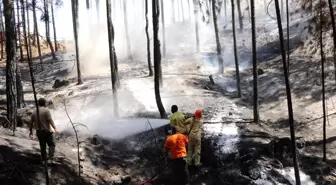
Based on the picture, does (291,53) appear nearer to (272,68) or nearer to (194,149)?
(272,68)

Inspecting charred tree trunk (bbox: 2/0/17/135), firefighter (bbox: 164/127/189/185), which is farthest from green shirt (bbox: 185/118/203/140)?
charred tree trunk (bbox: 2/0/17/135)

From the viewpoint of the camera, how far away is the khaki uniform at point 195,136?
33.5 feet

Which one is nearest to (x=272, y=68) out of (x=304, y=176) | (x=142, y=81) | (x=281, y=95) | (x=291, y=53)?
(x=291, y=53)

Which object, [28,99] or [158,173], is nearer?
[158,173]

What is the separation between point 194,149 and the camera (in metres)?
10.6

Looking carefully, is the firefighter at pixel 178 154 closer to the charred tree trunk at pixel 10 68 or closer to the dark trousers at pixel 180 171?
the dark trousers at pixel 180 171

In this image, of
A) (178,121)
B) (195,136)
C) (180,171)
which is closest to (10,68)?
(178,121)

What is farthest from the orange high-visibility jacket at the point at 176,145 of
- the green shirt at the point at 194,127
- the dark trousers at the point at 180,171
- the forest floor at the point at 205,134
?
the forest floor at the point at 205,134

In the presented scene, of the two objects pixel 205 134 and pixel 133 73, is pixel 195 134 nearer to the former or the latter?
pixel 205 134

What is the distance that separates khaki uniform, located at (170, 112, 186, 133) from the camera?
10258 millimetres

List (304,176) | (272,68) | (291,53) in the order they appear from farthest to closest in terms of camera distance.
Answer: (291,53)
(272,68)
(304,176)

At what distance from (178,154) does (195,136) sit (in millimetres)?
1347

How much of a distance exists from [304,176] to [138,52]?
3049 centimetres

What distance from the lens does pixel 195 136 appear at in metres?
10.2
